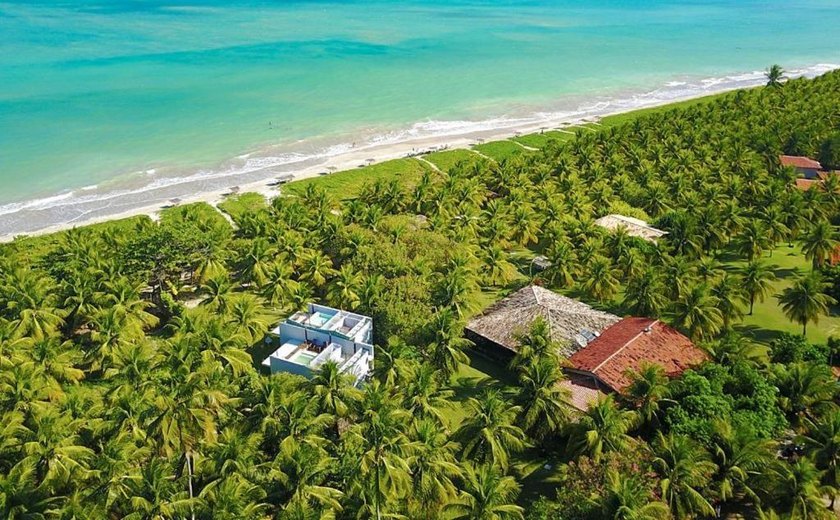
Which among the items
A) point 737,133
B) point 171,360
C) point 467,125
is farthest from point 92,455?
point 467,125

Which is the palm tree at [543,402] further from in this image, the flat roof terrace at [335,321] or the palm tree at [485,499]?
the flat roof terrace at [335,321]

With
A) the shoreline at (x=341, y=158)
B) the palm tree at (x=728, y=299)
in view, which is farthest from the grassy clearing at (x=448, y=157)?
the palm tree at (x=728, y=299)

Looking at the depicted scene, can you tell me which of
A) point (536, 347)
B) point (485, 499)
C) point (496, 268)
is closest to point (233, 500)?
point (485, 499)

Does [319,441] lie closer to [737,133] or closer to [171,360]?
[171,360]

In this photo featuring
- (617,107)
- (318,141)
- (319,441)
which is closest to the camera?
(319,441)

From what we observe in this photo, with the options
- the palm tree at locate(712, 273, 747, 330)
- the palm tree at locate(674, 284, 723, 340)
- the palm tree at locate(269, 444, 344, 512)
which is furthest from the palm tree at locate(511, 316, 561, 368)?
the palm tree at locate(269, 444, 344, 512)
